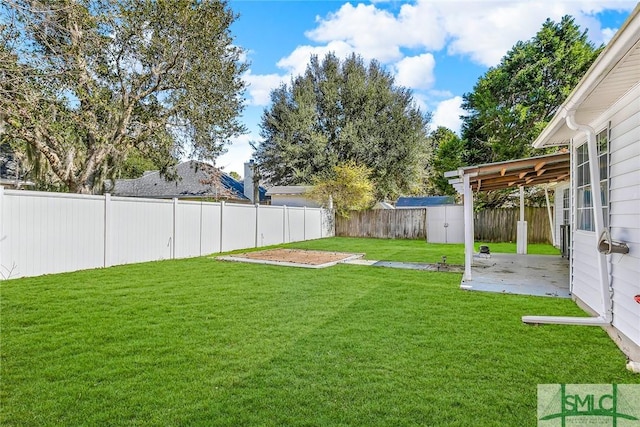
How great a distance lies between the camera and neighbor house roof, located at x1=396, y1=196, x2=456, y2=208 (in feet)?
69.7

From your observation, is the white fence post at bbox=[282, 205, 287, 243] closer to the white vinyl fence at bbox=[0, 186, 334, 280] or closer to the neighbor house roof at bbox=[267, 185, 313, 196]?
the white vinyl fence at bbox=[0, 186, 334, 280]

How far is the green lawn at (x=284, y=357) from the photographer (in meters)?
2.39

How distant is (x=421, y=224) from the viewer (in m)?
17.3

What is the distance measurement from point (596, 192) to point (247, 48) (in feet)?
40.5

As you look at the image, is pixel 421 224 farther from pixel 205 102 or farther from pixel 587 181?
pixel 587 181

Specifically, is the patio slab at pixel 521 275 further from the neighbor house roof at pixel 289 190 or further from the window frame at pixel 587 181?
the neighbor house roof at pixel 289 190

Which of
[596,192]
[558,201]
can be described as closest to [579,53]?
[558,201]

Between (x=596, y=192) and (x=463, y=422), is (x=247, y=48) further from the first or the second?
(x=463, y=422)

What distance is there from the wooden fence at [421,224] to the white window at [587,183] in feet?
36.4

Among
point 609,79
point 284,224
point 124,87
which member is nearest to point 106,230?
point 124,87

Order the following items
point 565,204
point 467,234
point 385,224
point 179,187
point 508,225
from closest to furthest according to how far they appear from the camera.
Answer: point 467,234, point 565,204, point 508,225, point 385,224, point 179,187

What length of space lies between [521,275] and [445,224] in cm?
857

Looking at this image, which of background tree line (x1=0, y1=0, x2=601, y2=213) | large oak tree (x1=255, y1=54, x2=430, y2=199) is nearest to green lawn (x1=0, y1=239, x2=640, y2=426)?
background tree line (x1=0, y1=0, x2=601, y2=213)

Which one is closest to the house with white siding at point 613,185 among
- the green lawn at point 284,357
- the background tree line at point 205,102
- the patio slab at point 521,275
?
the green lawn at point 284,357
